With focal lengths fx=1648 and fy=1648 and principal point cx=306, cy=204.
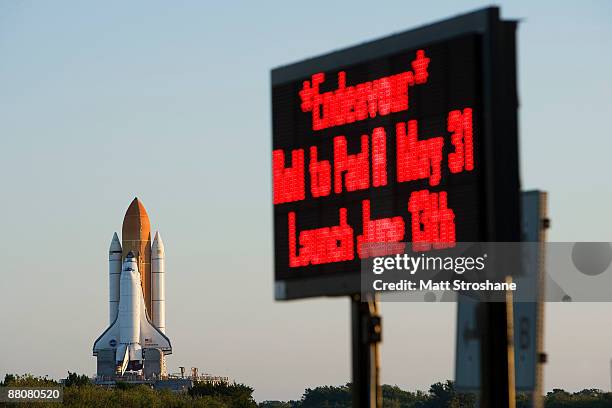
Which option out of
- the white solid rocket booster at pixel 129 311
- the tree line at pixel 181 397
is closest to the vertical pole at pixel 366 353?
the tree line at pixel 181 397

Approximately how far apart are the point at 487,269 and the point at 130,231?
14926 centimetres

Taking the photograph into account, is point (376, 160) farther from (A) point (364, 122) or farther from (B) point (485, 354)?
(B) point (485, 354)

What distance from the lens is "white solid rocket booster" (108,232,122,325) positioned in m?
162

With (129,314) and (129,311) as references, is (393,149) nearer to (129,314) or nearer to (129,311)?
(129,311)

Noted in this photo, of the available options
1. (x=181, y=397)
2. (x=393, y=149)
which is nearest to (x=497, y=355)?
(x=393, y=149)

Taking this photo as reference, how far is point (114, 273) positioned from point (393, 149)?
144954 millimetres

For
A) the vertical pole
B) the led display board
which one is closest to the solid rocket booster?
the vertical pole

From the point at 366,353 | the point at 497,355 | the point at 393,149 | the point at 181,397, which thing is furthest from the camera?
the point at 181,397

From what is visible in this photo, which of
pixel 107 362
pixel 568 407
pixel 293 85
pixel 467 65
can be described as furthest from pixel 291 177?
pixel 568 407

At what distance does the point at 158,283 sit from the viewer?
169 metres

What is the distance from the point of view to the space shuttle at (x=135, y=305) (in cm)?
15925

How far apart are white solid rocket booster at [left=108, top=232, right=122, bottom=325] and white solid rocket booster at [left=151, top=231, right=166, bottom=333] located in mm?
3956

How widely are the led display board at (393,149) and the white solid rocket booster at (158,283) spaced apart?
475 ft

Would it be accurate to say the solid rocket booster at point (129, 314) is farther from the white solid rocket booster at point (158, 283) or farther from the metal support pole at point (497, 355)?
the metal support pole at point (497, 355)
